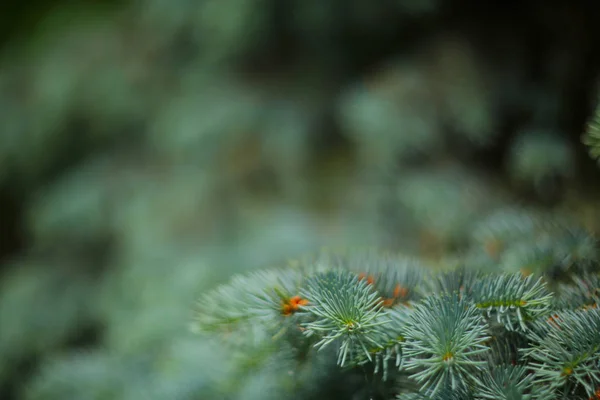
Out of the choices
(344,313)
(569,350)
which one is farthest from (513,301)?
(344,313)

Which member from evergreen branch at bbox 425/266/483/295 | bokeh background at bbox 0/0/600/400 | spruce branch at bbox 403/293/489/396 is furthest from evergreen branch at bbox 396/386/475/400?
bokeh background at bbox 0/0/600/400

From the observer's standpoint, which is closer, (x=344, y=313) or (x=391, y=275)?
(x=344, y=313)

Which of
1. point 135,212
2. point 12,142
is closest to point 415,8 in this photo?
point 135,212

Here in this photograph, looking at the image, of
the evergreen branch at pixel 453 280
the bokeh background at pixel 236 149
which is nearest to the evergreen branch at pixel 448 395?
the evergreen branch at pixel 453 280

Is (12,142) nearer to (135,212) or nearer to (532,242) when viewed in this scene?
(135,212)

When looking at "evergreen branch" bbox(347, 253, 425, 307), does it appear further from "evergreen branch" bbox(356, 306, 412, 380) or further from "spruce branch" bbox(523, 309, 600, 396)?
"spruce branch" bbox(523, 309, 600, 396)

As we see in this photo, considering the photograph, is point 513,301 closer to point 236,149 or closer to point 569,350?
point 569,350

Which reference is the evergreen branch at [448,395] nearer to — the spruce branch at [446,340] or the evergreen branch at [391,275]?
the spruce branch at [446,340]
